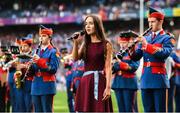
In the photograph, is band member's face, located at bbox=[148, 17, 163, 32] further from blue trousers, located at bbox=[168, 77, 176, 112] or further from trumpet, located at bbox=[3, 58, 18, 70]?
blue trousers, located at bbox=[168, 77, 176, 112]

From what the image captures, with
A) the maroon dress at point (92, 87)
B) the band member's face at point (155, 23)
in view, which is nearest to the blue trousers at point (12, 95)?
the band member's face at point (155, 23)

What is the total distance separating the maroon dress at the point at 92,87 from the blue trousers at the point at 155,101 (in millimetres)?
1109

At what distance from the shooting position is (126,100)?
10.9 meters

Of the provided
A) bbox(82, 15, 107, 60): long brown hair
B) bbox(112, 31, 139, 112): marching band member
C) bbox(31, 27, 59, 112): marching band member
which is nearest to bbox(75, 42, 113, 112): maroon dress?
bbox(82, 15, 107, 60): long brown hair

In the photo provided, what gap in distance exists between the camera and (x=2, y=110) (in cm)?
1274

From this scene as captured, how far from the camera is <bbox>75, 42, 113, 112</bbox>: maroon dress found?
7.45 metres

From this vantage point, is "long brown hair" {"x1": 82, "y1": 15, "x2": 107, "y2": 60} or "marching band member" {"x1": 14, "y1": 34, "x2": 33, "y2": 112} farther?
"marching band member" {"x1": 14, "y1": 34, "x2": 33, "y2": 112}

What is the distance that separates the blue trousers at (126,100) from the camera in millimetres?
10930

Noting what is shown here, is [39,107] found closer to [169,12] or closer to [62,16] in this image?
[169,12]

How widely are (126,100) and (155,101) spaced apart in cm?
244

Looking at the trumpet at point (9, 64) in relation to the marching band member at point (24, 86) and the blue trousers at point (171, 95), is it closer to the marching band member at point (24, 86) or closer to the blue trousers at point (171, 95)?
the marching band member at point (24, 86)

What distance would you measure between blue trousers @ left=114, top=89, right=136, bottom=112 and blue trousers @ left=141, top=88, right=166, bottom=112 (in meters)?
2.34

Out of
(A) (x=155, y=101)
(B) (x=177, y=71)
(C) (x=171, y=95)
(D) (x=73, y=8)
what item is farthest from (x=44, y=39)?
(D) (x=73, y=8)

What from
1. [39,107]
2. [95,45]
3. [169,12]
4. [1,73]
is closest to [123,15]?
[169,12]
